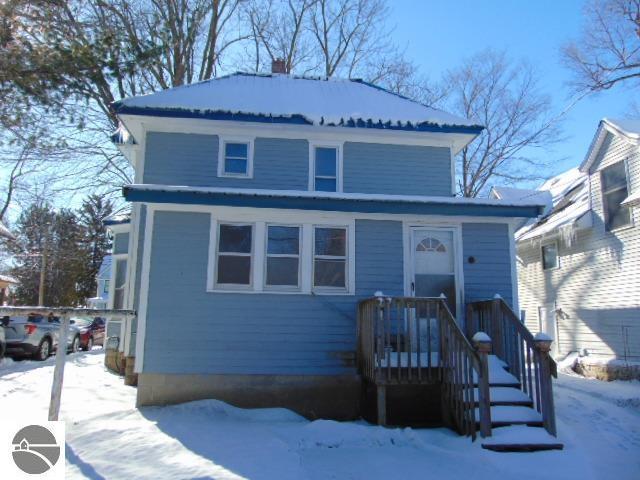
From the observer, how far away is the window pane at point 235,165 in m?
9.84

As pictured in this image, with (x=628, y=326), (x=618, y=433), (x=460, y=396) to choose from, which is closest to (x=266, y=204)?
(x=460, y=396)

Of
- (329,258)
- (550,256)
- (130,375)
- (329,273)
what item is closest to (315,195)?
(329,258)

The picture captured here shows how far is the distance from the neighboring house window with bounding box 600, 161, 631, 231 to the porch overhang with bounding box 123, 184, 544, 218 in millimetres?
6014

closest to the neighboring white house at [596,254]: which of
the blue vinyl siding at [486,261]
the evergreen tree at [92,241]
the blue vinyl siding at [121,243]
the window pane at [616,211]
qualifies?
the window pane at [616,211]

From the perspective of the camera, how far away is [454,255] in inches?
344

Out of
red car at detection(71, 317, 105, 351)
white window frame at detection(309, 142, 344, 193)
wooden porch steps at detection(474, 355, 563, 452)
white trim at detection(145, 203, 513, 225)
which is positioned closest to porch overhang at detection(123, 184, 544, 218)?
white trim at detection(145, 203, 513, 225)

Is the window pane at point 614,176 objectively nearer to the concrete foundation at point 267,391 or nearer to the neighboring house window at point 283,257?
the neighboring house window at point 283,257

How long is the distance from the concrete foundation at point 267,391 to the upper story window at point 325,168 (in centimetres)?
377

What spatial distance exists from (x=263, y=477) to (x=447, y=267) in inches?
198

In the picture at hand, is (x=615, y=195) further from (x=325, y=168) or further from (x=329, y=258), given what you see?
(x=329, y=258)

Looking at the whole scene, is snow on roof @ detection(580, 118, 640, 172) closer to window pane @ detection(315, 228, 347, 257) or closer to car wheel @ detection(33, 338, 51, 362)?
window pane @ detection(315, 228, 347, 257)

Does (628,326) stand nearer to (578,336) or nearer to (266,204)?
(578,336)

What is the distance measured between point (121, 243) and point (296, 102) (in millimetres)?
5693

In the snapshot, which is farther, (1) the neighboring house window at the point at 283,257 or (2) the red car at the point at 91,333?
(2) the red car at the point at 91,333
